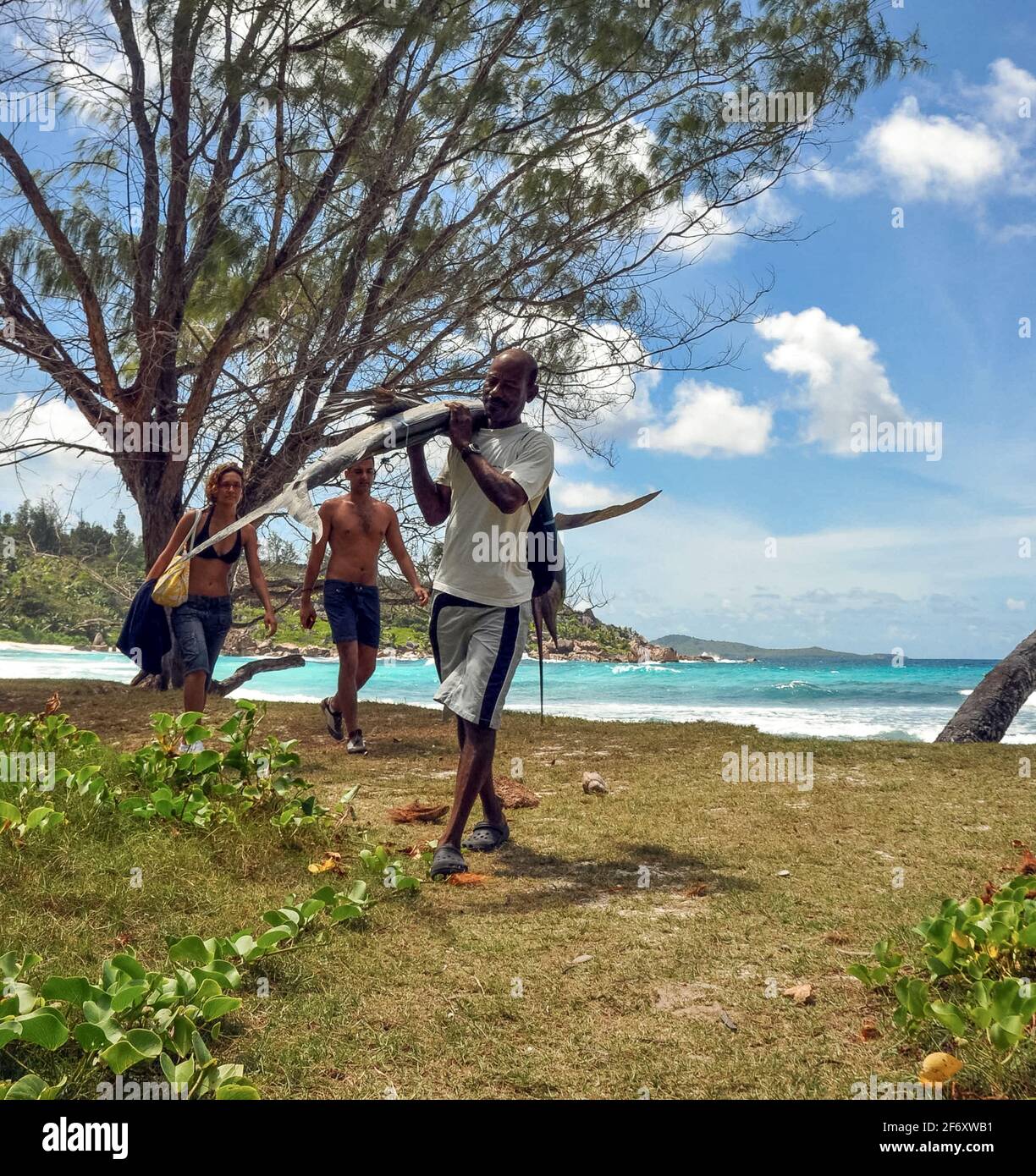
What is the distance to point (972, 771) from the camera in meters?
6.20

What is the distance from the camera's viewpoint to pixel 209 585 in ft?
19.7

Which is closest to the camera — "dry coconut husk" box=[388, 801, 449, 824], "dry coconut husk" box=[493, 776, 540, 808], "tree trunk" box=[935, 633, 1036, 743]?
"dry coconut husk" box=[388, 801, 449, 824]

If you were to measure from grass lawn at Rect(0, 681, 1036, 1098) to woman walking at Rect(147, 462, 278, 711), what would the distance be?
1.14m

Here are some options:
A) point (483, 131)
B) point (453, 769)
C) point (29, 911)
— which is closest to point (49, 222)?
point (483, 131)

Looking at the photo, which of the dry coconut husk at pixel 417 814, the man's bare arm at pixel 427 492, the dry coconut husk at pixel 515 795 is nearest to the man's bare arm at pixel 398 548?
the dry coconut husk at pixel 515 795

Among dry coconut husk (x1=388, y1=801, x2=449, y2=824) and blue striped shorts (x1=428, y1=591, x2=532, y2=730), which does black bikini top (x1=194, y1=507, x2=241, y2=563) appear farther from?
blue striped shorts (x1=428, y1=591, x2=532, y2=730)

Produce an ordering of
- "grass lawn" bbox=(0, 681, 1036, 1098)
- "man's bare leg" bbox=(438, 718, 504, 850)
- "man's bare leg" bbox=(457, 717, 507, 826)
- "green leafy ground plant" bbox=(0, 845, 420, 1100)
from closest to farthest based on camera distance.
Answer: "green leafy ground plant" bbox=(0, 845, 420, 1100)
"grass lawn" bbox=(0, 681, 1036, 1098)
"man's bare leg" bbox=(438, 718, 504, 850)
"man's bare leg" bbox=(457, 717, 507, 826)

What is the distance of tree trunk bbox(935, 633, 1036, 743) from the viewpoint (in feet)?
31.0

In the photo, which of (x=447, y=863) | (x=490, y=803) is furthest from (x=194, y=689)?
(x=447, y=863)

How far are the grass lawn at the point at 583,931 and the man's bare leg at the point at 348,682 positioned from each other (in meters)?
1.14

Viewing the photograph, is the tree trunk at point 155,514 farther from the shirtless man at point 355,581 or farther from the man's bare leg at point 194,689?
the man's bare leg at point 194,689

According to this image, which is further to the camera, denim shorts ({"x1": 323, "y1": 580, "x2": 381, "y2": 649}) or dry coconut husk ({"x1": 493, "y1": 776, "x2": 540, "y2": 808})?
denim shorts ({"x1": 323, "y1": 580, "x2": 381, "y2": 649})

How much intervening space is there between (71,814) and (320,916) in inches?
56.0
